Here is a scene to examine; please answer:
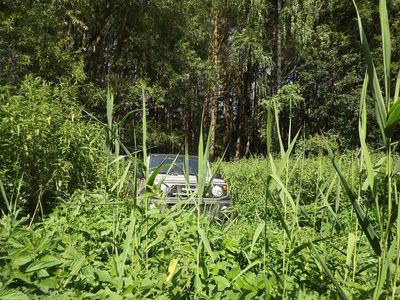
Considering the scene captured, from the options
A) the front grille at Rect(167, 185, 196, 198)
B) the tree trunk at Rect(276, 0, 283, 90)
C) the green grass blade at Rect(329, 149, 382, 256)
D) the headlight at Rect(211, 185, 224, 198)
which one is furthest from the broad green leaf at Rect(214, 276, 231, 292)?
the tree trunk at Rect(276, 0, 283, 90)

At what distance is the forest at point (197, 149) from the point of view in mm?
1549

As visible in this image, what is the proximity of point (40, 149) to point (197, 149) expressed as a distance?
158 cm

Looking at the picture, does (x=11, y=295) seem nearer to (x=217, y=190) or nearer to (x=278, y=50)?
(x=217, y=190)

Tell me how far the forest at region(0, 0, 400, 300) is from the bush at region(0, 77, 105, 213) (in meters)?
0.02

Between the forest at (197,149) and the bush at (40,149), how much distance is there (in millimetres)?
19

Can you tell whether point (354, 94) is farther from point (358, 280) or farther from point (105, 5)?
point (358, 280)

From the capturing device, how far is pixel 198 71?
62.5ft

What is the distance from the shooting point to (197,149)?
13.1 ft

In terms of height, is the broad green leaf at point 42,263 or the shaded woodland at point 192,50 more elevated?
the shaded woodland at point 192,50

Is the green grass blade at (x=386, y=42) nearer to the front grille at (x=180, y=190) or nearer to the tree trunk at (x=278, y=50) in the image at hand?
the front grille at (x=180, y=190)

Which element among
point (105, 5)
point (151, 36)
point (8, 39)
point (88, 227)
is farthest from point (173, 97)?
point (88, 227)

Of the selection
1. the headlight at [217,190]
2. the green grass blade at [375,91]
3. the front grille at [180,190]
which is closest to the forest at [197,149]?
the green grass blade at [375,91]

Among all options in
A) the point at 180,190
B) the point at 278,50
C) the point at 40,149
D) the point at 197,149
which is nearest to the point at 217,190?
the point at 197,149

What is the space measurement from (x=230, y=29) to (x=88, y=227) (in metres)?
25.7
